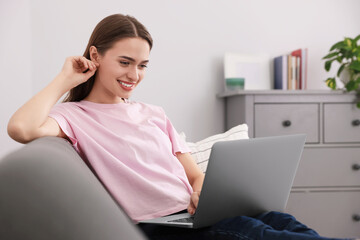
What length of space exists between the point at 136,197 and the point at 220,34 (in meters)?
1.98

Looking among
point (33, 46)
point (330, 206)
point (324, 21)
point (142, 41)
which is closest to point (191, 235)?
point (142, 41)

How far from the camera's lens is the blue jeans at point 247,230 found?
0.89 m

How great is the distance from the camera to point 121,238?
588 mm

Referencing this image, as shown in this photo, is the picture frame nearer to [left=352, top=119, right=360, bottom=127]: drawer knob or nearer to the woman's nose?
[left=352, top=119, right=360, bottom=127]: drawer knob

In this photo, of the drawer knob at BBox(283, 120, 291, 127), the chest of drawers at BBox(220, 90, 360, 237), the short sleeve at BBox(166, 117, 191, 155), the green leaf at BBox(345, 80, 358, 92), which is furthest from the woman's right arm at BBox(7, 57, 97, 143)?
the green leaf at BBox(345, 80, 358, 92)

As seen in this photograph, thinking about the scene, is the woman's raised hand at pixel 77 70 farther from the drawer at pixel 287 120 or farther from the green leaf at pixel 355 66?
the green leaf at pixel 355 66

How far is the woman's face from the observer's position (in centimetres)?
130

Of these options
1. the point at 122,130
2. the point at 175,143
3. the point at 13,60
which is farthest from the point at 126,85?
the point at 13,60

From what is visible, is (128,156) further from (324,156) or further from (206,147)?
(324,156)

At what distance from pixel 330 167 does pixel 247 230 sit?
5.79 feet

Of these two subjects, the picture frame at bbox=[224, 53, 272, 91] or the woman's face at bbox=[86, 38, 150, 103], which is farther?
the picture frame at bbox=[224, 53, 272, 91]

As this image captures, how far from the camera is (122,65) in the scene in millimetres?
1309

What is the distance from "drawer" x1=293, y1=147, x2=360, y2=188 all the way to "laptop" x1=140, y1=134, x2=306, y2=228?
4.75 feet

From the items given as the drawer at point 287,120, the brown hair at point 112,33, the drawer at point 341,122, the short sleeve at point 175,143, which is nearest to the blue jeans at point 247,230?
the short sleeve at point 175,143
